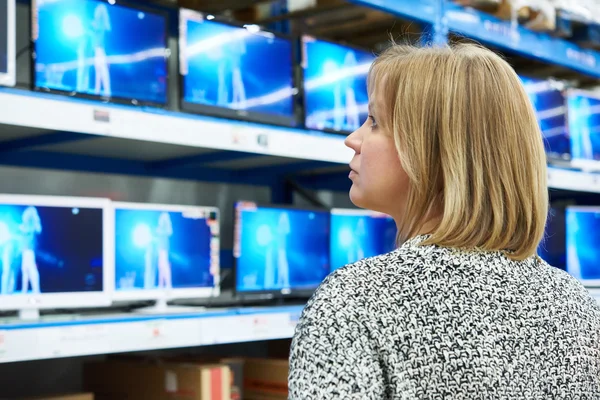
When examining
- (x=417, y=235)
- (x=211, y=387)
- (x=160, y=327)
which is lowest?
(x=211, y=387)

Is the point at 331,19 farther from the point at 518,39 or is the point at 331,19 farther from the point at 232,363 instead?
the point at 232,363

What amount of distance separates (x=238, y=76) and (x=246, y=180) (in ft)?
2.30

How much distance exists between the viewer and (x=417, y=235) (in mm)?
915

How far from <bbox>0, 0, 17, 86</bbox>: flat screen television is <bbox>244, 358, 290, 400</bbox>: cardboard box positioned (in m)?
1.17

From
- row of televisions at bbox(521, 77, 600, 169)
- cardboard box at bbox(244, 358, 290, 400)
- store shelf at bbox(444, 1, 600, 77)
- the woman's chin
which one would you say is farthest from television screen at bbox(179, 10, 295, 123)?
the woman's chin

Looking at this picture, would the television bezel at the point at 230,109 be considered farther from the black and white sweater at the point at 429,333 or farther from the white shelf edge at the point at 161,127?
the black and white sweater at the point at 429,333

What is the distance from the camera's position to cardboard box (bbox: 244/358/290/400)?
2631 millimetres

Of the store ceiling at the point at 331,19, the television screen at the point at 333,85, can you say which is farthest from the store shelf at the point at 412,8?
the television screen at the point at 333,85

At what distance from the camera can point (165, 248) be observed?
255cm

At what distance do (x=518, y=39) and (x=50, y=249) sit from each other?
214 cm

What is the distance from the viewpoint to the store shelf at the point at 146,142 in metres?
1.95

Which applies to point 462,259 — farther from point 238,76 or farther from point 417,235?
point 238,76

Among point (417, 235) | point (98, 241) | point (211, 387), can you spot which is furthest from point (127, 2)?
point (417, 235)

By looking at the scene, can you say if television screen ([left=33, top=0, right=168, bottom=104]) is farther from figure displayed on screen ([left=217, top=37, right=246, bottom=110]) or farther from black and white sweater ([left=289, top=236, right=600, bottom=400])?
black and white sweater ([left=289, top=236, right=600, bottom=400])
